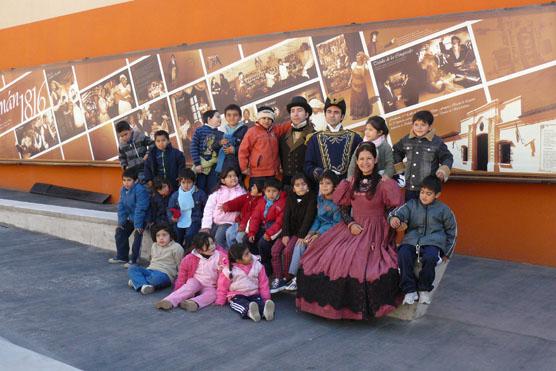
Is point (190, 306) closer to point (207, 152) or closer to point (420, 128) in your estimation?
point (207, 152)

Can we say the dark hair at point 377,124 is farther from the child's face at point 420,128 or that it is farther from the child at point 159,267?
the child at point 159,267

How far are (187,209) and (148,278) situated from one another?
3.45 feet

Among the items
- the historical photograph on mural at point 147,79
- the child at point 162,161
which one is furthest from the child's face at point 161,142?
the historical photograph on mural at point 147,79

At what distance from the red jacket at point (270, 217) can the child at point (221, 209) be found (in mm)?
432

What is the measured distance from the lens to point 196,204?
7570 mm

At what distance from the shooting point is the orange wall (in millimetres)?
7016

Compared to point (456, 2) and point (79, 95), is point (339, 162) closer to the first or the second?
point (456, 2)

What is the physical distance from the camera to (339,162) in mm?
6613

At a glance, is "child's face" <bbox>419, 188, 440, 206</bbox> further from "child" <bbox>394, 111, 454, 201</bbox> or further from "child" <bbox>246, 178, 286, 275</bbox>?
"child" <bbox>246, 178, 286, 275</bbox>

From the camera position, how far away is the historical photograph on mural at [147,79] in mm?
10584

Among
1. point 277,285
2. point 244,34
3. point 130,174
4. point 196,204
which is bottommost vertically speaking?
point 277,285

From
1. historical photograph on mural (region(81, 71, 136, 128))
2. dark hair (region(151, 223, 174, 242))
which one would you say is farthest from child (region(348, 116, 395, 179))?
historical photograph on mural (region(81, 71, 136, 128))

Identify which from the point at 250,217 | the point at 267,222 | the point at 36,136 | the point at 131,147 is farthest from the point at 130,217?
the point at 36,136

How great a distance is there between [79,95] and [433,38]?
686 centimetres
